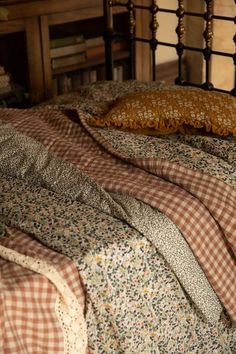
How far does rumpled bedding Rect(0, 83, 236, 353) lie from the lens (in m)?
1.33

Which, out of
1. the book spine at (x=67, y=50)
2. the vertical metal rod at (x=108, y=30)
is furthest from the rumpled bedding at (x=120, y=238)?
the book spine at (x=67, y=50)

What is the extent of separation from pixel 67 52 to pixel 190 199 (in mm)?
1992

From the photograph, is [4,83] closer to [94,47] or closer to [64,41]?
[64,41]

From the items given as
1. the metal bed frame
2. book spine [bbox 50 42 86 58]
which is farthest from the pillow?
book spine [bbox 50 42 86 58]

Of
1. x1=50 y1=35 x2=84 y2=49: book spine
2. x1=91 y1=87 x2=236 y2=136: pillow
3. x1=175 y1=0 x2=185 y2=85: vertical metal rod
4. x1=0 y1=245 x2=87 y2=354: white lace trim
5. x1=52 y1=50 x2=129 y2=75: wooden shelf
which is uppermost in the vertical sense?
x1=175 y1=0 x2=185 y2=85: vertical metal rod

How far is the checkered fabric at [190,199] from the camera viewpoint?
1445 mm

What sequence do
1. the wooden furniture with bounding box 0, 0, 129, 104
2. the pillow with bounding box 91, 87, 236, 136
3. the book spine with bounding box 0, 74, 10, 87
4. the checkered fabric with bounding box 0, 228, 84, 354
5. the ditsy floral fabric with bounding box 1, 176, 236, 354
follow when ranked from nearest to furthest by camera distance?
1. the checkered fabric with bounding box 0, 228, 84, 354
2. the ditsy floral fabric with bounding box 1, 176, 236, 354
3. the pillow with bounding box 91, 87, 236, 136
4. the wooden furniture with bounding box 0, 0, 129, 104
5. the book spine with bounding box 0, 74, 10, 87

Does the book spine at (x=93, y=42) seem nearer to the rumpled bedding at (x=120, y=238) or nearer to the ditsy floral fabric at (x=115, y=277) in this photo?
the rumpled bedding at (x=120, y=238)

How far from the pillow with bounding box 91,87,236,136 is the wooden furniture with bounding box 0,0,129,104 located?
124 cm

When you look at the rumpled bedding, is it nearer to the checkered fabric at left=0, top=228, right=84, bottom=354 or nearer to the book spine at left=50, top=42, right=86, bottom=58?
the checkered fabric at left=0, top=228, right=84, bottom=354

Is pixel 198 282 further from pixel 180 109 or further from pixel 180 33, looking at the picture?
pixel 180 33

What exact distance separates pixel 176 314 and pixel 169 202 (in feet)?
0.85

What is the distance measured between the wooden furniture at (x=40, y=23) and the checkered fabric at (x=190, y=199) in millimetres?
1477

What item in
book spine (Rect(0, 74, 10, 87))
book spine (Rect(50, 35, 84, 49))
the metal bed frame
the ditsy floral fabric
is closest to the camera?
the ditsy floral fabric
